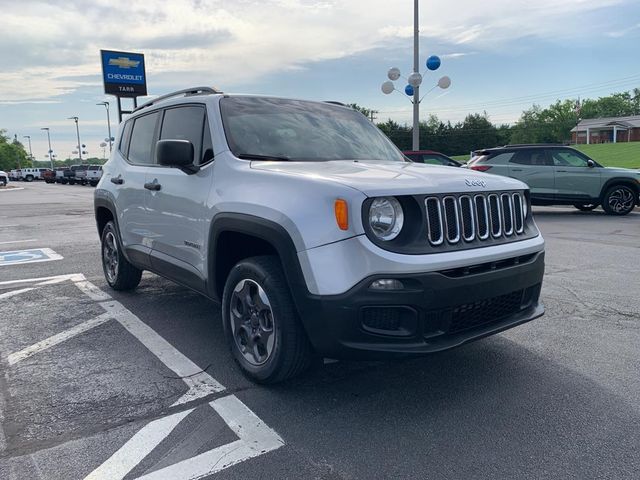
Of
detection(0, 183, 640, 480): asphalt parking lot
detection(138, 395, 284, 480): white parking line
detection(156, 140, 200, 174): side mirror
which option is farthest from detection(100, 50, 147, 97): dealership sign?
detection(138, 395, 284, 480): white parking line

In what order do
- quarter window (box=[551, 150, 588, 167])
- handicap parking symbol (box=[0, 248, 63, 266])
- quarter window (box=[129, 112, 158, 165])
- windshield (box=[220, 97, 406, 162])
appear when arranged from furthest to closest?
quarter window (box=[551, 150, 588, 167]) < handicap parking symbol (box=[0, 248, 63, 266]) < quarter window (box=[129, 112, 158, 165]) < windshield (box=[220, 97, 406, 162])

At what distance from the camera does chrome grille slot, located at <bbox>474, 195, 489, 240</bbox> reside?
3.19m

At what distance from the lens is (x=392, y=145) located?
4887 millimetres

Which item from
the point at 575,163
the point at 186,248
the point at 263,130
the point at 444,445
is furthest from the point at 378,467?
the point at 575,163

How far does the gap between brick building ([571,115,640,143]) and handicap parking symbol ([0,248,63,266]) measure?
117254mm

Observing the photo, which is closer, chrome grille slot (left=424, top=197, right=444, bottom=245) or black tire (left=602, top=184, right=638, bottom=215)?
chrome grille slot (left=424, top=197, right=444, bottom=245)

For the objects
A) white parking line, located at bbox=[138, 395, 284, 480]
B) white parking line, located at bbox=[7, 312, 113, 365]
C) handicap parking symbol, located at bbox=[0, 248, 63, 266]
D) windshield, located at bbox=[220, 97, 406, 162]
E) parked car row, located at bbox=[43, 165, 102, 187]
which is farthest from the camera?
parked car row, located at bbox=[43, 165, 102, 187]

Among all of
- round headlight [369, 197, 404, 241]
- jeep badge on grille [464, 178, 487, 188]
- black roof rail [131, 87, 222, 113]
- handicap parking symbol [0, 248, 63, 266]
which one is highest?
black roof rail [131, 87, 222, 113]

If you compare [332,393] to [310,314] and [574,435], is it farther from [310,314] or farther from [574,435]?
[574,435]

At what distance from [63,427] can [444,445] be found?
81.7 inches

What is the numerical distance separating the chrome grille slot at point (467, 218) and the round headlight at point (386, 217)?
1.43 ft

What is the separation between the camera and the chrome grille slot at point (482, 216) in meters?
3.19

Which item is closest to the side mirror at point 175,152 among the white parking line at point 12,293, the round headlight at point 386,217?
the round headlight at point 386,217

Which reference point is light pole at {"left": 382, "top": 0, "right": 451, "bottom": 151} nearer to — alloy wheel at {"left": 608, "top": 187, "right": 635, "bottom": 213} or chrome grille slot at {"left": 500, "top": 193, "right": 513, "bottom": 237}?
alloy wheel at {"left": 608, "top": 187, "right": 635, "bottom": 213}
